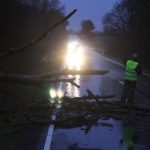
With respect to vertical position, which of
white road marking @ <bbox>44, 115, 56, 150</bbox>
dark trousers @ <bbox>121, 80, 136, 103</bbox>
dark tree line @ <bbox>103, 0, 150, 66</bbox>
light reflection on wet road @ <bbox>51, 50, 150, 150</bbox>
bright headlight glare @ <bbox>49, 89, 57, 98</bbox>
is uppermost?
dark tree line @ <bbox>103, 0, 150, 66</bbox>

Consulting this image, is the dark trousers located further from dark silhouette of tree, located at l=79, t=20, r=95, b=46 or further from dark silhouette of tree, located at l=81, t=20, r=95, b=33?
dark silhouette of tree, located at l=81, t=20, r=95, b=33

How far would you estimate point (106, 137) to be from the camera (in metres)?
12.1

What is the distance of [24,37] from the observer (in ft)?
146

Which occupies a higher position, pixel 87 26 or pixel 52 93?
pixel 87 26

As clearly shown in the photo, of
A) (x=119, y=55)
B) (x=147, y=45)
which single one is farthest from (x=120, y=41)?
(x=147, y=45)

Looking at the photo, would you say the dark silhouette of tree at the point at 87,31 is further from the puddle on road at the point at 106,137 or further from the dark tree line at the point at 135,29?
the puddle on road at the point at 106,137

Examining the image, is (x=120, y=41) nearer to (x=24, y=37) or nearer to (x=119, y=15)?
(x=119, y=15)

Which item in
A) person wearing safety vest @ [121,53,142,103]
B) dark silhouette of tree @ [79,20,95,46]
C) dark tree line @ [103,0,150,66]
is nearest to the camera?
person wearing safety vest @ [121,53,142,103]

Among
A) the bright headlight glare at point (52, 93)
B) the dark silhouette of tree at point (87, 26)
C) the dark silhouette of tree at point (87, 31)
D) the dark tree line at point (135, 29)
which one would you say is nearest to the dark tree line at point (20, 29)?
the bright headlight glare at point (52, 93)

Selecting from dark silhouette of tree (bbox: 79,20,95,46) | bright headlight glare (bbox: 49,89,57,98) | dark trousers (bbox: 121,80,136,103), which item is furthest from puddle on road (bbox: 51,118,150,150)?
dark silhouette of tree (bbox: 79,20,95,46)

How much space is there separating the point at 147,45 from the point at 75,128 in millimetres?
43692

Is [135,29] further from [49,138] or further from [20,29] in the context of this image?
[49,138]

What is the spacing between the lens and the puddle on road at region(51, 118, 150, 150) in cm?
1105

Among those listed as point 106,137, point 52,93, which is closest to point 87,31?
point 52,93
